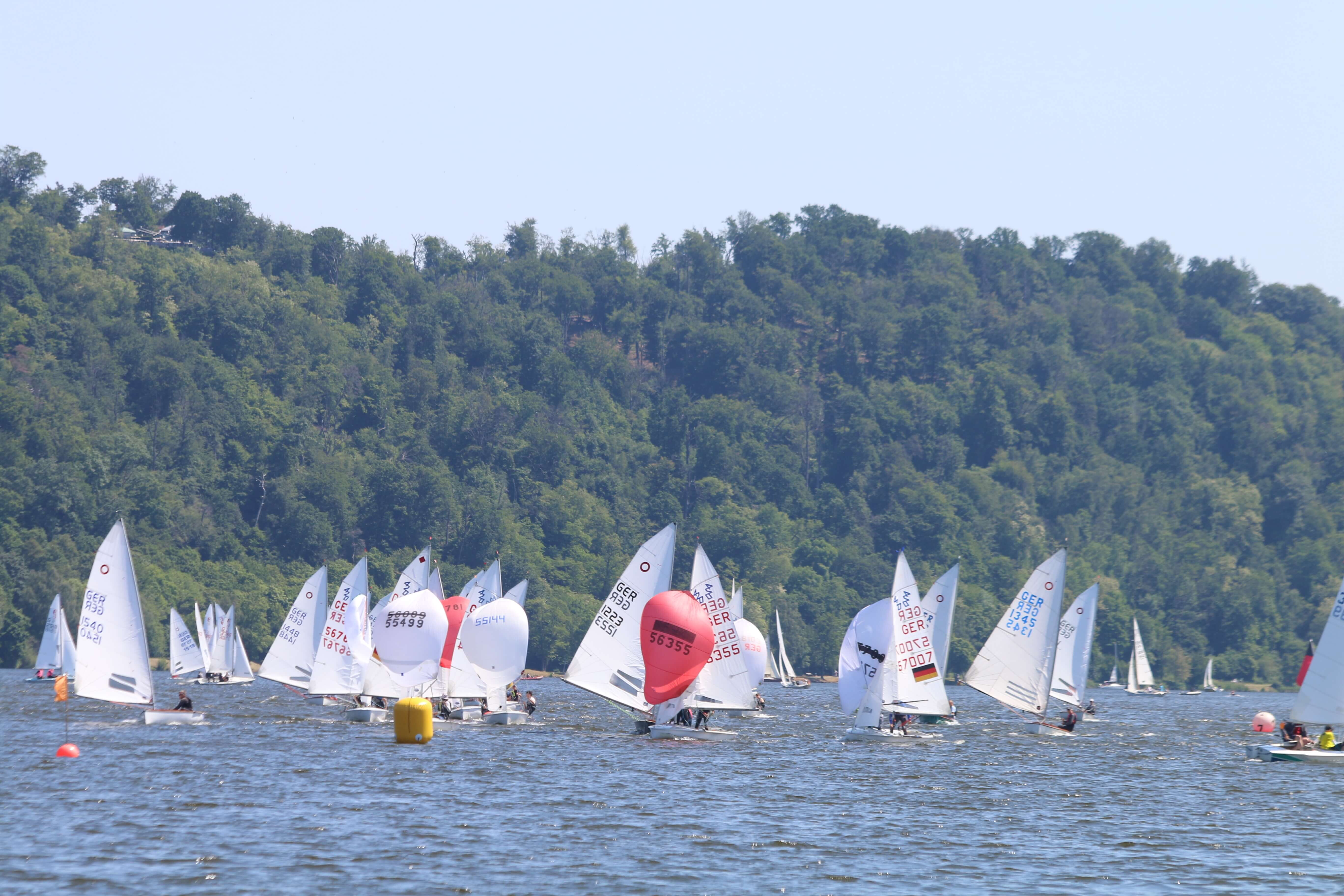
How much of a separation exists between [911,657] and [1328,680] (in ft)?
47.2

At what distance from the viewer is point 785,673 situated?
139000 mm

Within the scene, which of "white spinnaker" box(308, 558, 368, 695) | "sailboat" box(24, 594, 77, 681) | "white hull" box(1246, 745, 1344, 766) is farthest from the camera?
"sailboat" box(24, 594, 77, 681)

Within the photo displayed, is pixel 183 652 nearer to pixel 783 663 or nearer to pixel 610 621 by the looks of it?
pixel 783 663

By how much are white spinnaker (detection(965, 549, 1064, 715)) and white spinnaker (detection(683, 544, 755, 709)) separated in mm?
10843

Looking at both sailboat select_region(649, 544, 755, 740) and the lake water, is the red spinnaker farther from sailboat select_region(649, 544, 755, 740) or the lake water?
sailboat select_region(649, 544, 755, 740)

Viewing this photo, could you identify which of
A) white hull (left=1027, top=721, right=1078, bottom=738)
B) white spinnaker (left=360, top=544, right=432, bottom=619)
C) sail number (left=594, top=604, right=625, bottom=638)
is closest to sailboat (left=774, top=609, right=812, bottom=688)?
white hull (left=1027, top=721, right=1078, bottom=738)

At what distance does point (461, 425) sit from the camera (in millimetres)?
194000

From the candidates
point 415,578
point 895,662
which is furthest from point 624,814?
point 415,578

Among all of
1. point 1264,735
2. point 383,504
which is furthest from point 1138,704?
point 383,504

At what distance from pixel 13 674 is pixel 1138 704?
80.4 m

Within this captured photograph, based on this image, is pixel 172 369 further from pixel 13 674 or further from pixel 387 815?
pixel 387 815

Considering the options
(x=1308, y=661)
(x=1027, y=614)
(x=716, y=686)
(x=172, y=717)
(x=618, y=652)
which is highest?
(x=1027, y=614)

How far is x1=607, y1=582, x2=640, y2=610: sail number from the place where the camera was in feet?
185

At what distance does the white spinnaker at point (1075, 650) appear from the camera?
75.4 metres
